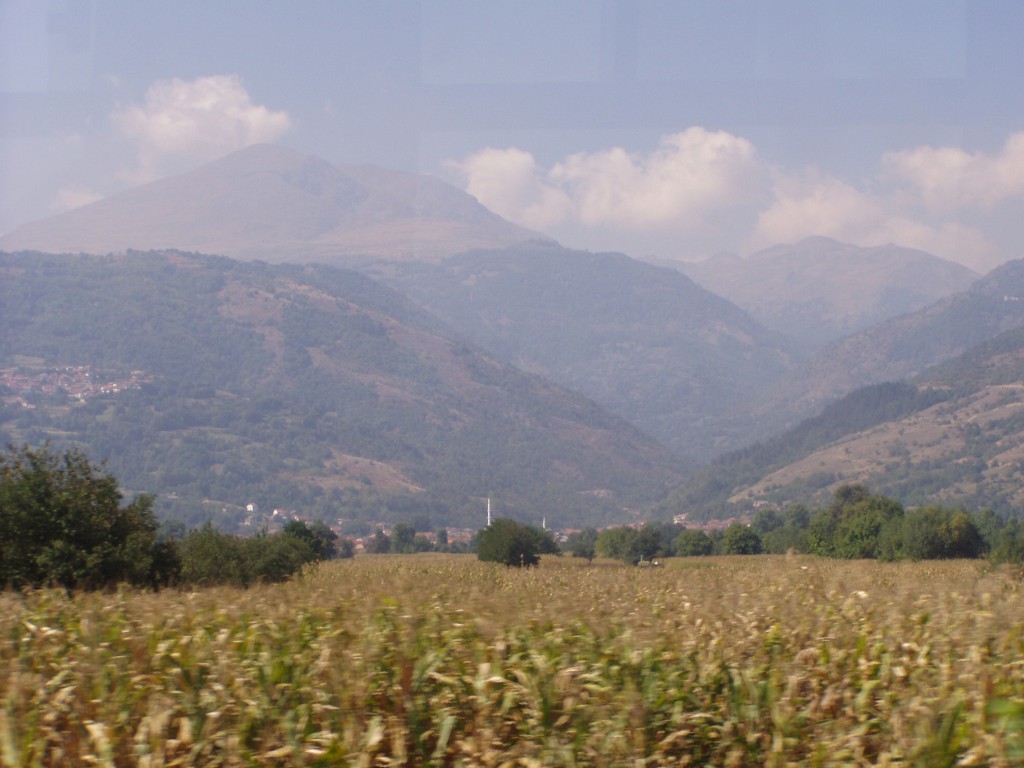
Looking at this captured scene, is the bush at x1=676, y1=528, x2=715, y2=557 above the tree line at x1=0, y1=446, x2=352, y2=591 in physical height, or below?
below

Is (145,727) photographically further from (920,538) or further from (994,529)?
(994,529)

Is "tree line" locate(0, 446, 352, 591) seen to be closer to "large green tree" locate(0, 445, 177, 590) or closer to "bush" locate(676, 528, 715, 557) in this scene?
"large green tree" locate(0, 445, 177, 590)

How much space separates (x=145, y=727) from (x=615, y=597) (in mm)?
4824

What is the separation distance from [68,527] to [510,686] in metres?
12.7

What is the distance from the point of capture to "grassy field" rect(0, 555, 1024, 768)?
458 cm

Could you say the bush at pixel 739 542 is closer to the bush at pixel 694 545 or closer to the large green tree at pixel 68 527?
the bush at pixel 694 545

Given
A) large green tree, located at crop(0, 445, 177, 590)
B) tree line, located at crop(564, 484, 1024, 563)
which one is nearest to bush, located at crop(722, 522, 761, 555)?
tree line, located at crop(564, 484, 1024, 563)

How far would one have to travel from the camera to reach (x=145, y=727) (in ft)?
15.0

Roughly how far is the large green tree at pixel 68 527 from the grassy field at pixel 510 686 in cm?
903

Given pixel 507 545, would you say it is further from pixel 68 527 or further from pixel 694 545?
pixel 694 545

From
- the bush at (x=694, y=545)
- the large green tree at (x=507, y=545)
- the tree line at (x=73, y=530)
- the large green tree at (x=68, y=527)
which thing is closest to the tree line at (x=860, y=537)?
the bush at (x=694, y=545)

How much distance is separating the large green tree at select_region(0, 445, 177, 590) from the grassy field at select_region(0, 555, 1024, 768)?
29.6 ft

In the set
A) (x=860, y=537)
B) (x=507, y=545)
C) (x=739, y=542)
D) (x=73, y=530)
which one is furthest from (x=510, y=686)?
(x=739, y=542)


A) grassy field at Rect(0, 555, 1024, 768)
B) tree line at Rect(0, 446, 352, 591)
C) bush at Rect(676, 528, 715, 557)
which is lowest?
bush at Rect(676, 528, 715, 557)
